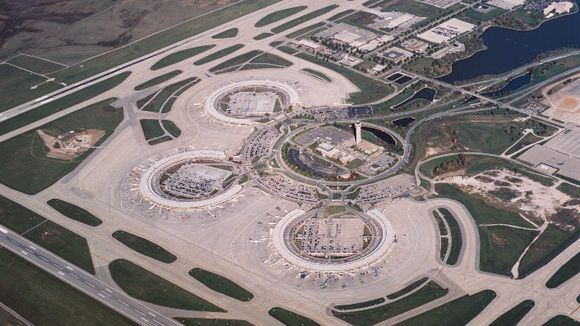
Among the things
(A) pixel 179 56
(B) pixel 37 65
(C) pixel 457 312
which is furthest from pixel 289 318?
(B) pixel 37 65

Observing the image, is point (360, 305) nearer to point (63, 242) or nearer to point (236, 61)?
point (63, 242)

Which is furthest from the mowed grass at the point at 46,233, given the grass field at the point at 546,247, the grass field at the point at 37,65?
the grass field at the point at 546,247

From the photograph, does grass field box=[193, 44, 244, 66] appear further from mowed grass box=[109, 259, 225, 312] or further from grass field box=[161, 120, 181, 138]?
mowed grass box=[109, 259, 225, 312]

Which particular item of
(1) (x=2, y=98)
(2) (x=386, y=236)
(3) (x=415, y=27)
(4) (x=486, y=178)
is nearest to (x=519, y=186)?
(4) (x=486, y=178)

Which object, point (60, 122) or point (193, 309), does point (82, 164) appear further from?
point (193, 309)

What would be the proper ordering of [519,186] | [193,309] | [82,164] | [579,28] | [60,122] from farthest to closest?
[579,28] < [60,122] < [82,164] < [519,186] < [193,309]
